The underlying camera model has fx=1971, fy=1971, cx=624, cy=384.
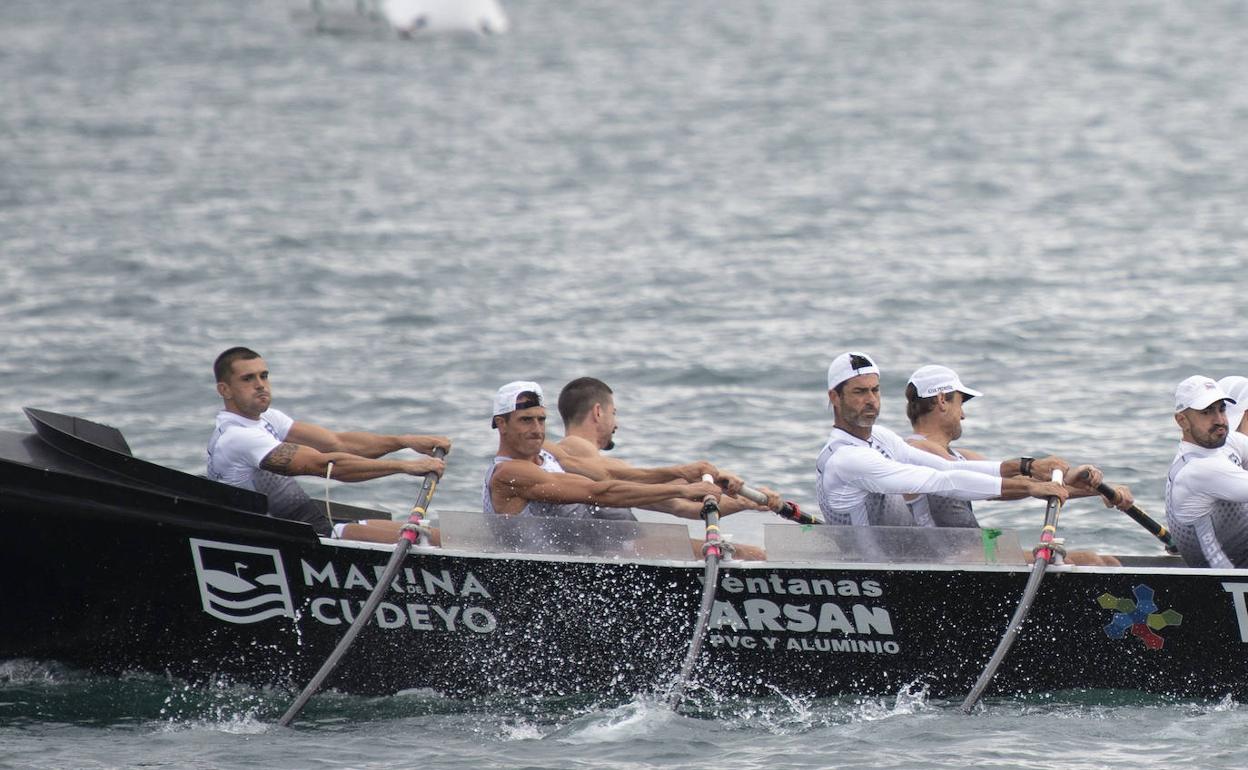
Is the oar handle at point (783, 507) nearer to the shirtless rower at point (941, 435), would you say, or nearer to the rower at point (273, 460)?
the shirtless rower at point (941, 435)

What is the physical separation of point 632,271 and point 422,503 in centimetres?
1370

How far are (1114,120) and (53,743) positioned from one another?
29575 millimetres

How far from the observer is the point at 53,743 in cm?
1024

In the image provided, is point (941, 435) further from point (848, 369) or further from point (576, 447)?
point (576, 447)

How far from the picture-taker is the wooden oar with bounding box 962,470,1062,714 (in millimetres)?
9891

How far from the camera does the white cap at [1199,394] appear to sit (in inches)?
398

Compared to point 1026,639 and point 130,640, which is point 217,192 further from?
point 1026,639

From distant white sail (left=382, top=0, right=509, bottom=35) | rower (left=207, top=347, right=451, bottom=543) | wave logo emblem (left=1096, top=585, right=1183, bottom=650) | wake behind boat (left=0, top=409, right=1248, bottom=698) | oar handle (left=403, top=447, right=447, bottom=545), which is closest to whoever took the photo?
wave logo emblem (left=1096, top=585, right=1183, bottom=650)

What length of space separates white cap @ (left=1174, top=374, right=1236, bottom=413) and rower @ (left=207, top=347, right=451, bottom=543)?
157 inches

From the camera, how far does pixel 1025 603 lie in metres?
9.89

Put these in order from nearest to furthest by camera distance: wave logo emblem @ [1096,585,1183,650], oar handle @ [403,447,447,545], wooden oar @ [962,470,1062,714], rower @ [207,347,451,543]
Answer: wooden oar @ [962,470,1062,714]
wave logo emblem @ [1096,585,1183,650]
oar handle @ [403,447,447,545]
rower @ [207,347,451,543]

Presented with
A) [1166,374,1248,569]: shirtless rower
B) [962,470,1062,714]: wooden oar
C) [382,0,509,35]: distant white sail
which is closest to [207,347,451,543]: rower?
[962,470,1062,714]: wooden oar

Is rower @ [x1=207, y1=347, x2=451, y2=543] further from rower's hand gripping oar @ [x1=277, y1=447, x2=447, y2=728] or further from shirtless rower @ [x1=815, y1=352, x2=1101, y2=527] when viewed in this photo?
shirtless rower @ [x1=815, y1=352, x2=1101, y2=527]

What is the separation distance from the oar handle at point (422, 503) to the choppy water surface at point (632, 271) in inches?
41.6
